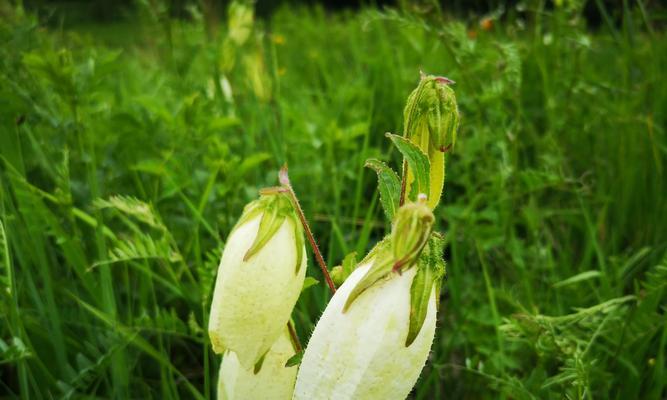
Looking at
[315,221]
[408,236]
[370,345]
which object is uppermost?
[408,236]

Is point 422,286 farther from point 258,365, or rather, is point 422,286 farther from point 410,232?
point 258,365

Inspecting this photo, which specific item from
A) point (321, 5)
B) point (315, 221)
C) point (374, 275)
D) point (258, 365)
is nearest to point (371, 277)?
point (374, 275)

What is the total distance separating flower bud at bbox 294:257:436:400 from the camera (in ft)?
2.29

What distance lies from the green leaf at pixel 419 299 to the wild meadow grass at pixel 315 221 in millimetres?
362

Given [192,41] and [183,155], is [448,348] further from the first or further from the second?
[192,41]

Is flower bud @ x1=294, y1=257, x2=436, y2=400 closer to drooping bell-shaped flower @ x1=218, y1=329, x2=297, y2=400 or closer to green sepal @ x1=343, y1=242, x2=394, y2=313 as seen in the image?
green sepal @ x1=343, y1=242, x2=394, y2=313

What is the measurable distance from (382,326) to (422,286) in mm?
58

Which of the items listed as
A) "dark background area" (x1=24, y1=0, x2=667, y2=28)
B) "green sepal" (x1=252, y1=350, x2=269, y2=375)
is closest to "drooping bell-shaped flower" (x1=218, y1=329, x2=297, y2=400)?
"green sepal" (x1=252, y1=350, x2=269, y2=375)

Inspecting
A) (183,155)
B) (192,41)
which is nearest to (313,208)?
(183,155)

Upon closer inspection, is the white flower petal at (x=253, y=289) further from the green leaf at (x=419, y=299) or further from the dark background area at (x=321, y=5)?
the dark background area at (x=321, y=5)

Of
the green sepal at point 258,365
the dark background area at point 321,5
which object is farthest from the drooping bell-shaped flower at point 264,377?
the dark background area at point 321,5

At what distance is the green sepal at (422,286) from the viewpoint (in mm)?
696

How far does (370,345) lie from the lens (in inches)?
27.5

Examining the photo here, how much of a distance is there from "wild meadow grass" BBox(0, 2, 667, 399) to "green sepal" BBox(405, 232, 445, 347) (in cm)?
35
